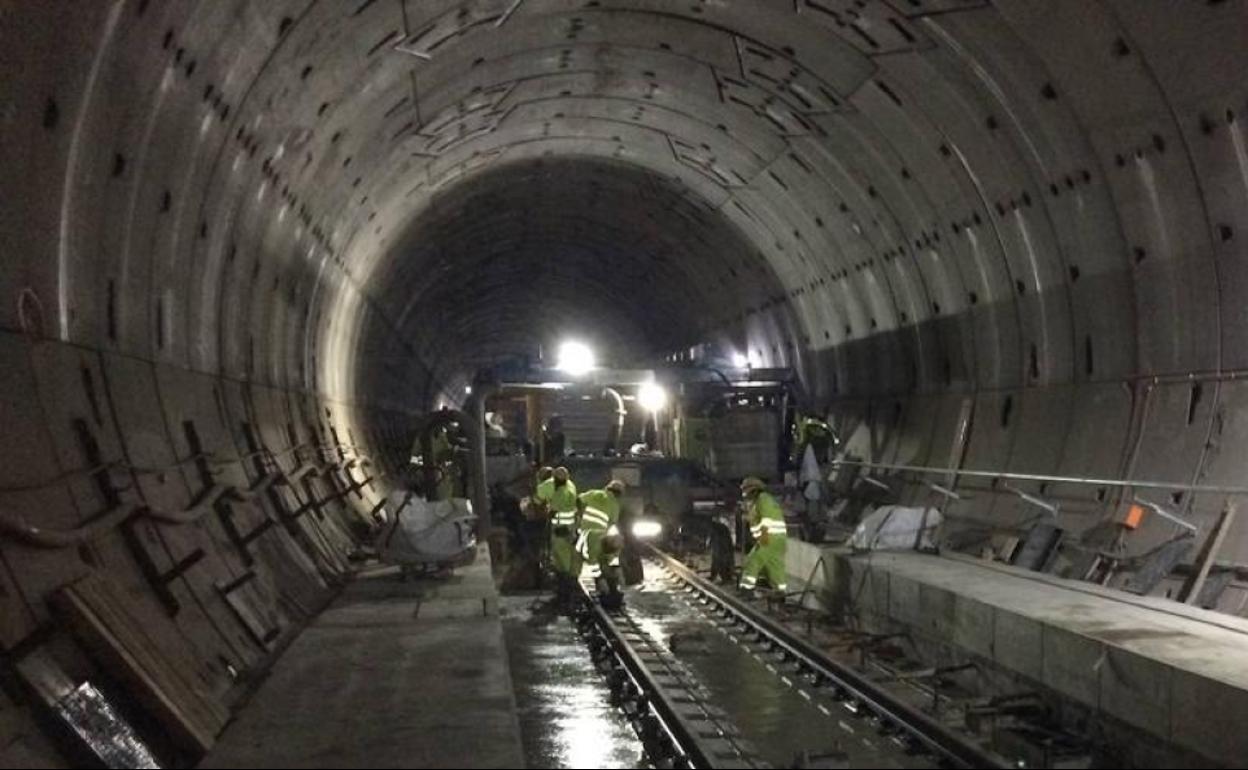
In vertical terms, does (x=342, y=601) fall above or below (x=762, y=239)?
below

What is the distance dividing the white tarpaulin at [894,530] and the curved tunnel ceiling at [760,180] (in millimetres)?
622

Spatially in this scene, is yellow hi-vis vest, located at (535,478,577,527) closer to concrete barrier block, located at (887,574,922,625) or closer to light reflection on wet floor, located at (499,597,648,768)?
light reflection on wet floor, located at (499,597,648,768)

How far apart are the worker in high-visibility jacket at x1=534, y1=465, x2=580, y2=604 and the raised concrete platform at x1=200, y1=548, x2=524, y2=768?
241 centimetres

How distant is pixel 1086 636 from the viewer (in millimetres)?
7758

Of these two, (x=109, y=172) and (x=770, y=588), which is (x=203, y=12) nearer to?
(x=109, y=172)

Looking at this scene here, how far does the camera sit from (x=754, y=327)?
21141 millimetres

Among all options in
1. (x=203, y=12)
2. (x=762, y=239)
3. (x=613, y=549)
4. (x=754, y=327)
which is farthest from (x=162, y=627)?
(x=754, y=327)

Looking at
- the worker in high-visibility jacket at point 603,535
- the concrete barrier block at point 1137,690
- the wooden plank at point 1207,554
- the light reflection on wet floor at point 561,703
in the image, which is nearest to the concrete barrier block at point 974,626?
the wooden plank at point 1207,554

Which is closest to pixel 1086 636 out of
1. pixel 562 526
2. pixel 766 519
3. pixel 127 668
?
pixel 766 519

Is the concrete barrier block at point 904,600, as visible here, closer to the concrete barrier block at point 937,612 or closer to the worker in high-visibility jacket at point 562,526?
the concrete barrier block at point 937,612

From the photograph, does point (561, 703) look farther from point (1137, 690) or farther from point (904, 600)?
point (1137, 690)

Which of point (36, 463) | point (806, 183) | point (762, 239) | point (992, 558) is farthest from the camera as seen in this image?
point (762, 239)

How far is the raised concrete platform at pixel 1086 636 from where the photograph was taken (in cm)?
667

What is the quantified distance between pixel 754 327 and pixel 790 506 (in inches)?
227
